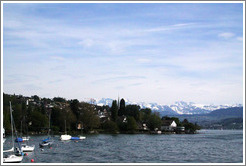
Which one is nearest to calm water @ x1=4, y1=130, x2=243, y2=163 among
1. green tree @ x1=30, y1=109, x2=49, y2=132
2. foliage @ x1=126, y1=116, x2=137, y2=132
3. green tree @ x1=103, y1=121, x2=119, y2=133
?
green tree @ x1=30, y1=109, x2=49, y2=132

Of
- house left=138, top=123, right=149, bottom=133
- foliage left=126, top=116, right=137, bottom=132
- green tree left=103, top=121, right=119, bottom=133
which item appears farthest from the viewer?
house left=138, top=123, right=149, bottom=133

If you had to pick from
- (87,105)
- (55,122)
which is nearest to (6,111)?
(55,122)

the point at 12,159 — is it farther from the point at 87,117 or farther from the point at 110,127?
the point at 110,127

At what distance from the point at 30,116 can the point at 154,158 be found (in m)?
74.2

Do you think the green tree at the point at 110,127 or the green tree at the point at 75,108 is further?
the green tree at the point at 75,108

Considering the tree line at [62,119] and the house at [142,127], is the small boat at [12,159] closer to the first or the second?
the tree line at [62,119]

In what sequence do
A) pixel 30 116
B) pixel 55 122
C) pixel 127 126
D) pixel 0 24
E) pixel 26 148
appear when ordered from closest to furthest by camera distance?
1. pixel 0 24
2. pixel 26 148
3. pixel 30 116
4. pixel 55 122
5. pixel 127 126

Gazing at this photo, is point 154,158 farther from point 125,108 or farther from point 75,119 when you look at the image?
point 125,108

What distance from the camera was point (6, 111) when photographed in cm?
10181

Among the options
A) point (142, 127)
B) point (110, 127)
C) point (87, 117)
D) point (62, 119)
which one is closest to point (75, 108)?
point (87, 117)

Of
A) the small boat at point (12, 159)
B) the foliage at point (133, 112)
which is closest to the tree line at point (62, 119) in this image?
the foliage at point (133, 112)

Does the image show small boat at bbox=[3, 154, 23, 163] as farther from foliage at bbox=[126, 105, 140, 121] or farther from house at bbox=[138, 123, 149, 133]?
foliage at bbox=[126, 105, 140, 121]

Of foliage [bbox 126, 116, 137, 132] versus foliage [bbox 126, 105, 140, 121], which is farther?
foliage [bbox 126, 105, 140, 121]

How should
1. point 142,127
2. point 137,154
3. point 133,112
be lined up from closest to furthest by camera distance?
point 137,154
point 142,127
point 133,112
